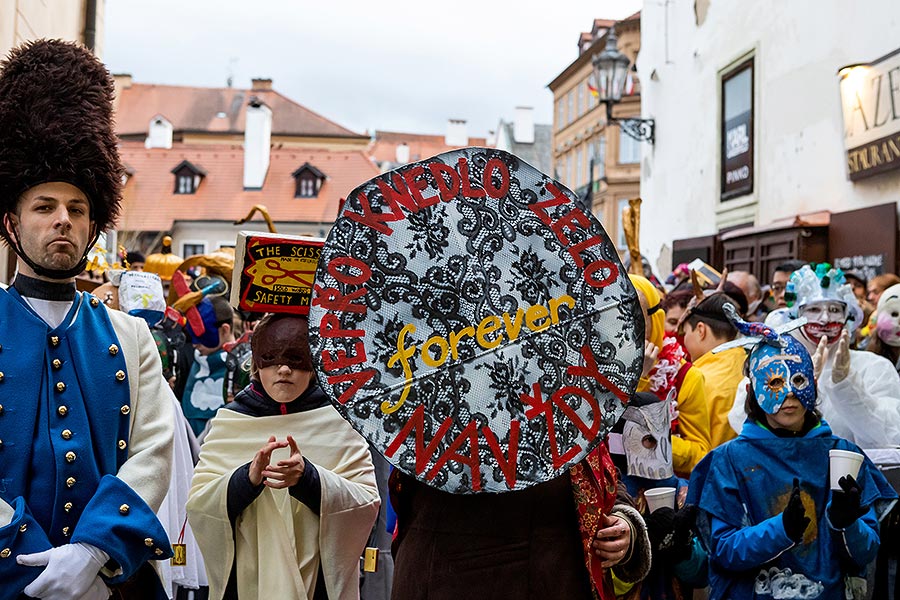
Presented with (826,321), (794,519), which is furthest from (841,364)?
(794,519)

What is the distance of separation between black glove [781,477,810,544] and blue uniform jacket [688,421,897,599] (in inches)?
4.5

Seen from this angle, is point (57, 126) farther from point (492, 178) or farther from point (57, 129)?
point (492, 178)

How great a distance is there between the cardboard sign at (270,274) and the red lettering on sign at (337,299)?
3.66 ft

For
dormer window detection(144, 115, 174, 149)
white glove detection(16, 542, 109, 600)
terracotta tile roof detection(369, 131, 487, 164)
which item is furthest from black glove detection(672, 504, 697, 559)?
terracotta tile roof detection(369, 131, 487, 164)

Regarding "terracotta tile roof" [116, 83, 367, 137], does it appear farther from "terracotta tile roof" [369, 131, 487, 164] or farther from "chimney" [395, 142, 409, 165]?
"terracotta tile roof" [369, 131, 487, 164]

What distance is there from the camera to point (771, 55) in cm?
1345

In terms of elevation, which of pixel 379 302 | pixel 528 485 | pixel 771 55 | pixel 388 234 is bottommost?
pixel 528 485

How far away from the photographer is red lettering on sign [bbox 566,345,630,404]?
8.99 ft

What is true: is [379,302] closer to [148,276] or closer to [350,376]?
[350,376]

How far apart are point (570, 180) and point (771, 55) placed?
33.2 meters

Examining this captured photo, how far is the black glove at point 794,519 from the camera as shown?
3801mm

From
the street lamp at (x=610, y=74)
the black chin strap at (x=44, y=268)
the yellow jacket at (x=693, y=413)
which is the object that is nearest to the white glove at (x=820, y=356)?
the yellow jacket at (x=693, y=413)

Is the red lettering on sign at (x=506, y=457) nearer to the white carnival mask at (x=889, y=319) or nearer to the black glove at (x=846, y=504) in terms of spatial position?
the black glove at (x=846, y=504)

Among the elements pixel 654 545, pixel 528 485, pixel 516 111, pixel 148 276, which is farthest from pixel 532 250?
pixel 516 111
